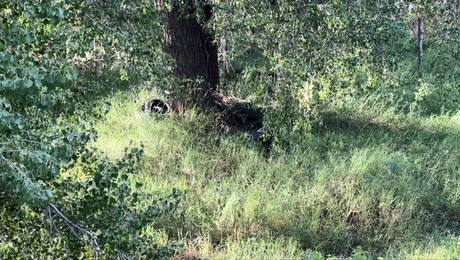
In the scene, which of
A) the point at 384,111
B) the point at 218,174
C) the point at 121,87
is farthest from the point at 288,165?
the point at 121,87

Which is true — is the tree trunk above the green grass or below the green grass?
above

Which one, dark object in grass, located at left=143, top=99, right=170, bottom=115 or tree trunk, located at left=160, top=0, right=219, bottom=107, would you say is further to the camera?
dark object in grass, located at left=143, top=99, right=170, bottom=115

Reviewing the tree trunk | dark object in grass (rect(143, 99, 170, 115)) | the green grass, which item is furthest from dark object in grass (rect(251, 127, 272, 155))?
dark object in grass (rect(143, 99, 170, 115))

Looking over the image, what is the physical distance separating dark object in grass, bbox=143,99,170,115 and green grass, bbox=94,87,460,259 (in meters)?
0.10

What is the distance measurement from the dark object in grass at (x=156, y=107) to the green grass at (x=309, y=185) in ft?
0.32

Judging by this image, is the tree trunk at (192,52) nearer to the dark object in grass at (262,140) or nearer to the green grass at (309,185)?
the green grass at (309,185)

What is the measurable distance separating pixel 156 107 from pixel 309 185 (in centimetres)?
233

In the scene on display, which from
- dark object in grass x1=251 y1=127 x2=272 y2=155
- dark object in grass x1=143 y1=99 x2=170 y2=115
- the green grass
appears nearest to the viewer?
the green grass

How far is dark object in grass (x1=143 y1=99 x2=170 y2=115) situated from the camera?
6.73 m

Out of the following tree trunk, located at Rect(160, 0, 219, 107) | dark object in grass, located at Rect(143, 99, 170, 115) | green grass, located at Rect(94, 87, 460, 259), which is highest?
tree trunk, located at Rect(160, 0, 219, 107)

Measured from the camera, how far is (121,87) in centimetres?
796

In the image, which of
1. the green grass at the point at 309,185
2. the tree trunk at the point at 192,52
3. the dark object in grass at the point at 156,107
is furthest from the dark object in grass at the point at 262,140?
the dark object in grass at the point at 156,107

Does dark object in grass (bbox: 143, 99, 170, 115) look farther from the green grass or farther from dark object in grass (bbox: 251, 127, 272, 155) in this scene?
dark object in grass (bbox: 251, 127, 272, 155)

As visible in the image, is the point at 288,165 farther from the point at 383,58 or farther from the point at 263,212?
the point at 383,58
